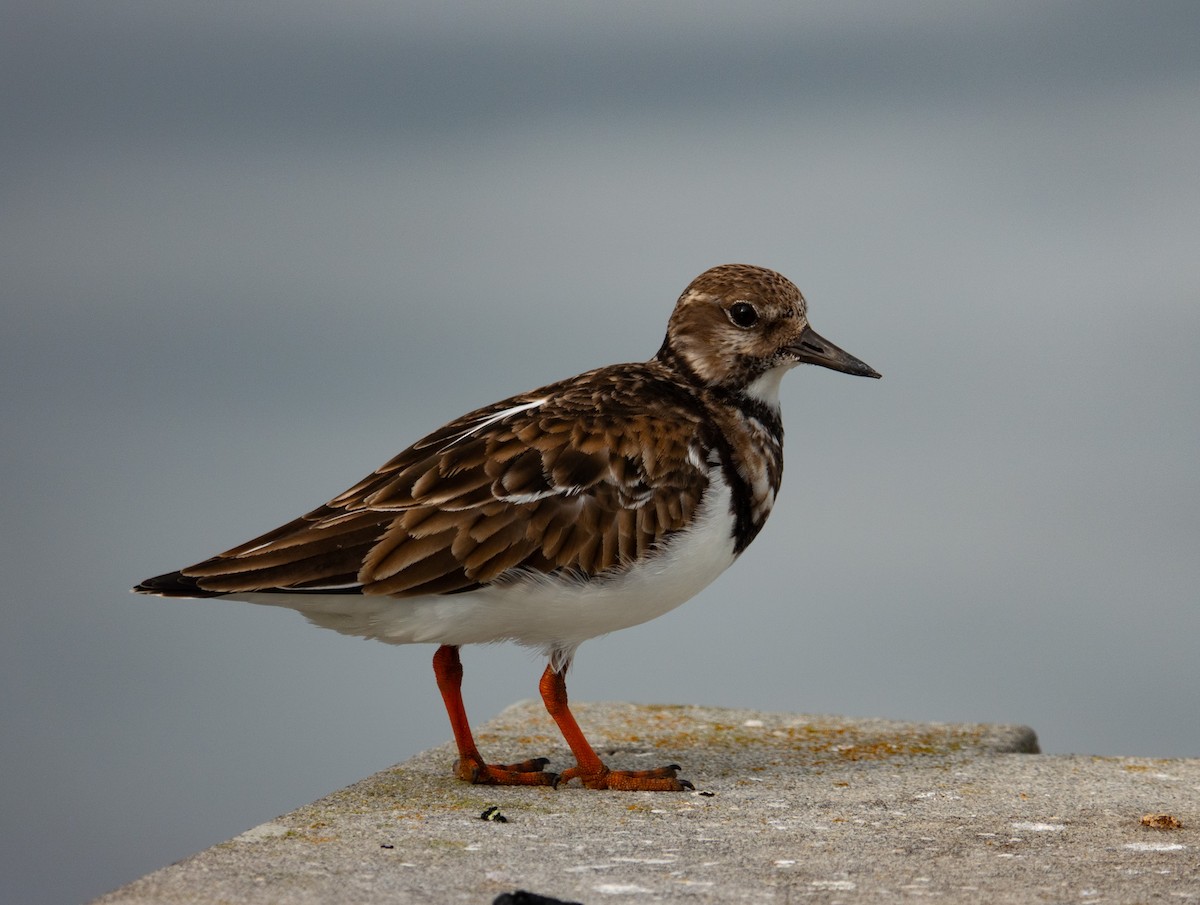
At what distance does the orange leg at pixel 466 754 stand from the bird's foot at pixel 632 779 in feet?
0.42

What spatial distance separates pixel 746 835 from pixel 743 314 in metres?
2.37

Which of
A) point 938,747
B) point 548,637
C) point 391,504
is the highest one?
point 391,504

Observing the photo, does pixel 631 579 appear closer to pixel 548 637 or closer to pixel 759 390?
pixel 548 637

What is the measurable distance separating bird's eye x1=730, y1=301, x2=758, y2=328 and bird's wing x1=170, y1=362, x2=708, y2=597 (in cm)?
51

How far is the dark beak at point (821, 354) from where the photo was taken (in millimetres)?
7016

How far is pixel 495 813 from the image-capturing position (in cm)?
611

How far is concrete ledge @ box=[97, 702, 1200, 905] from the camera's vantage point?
5.18m

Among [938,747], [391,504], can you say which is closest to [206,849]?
[391,504]

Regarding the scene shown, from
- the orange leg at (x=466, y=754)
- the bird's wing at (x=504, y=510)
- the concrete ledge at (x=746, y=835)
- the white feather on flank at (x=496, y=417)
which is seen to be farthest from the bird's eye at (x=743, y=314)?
the concrete ledge at (x=746, y=835)

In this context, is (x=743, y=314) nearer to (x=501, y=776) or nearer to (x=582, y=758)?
(x=582, y=758)

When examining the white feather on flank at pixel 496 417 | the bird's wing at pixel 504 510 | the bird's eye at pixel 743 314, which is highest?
the bird's eye at pixel 743 314

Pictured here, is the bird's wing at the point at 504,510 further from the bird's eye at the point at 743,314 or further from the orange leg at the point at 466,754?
the orange leg at the point at 466,754

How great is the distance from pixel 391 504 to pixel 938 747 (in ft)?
11.0

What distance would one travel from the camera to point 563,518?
641 centimetres
